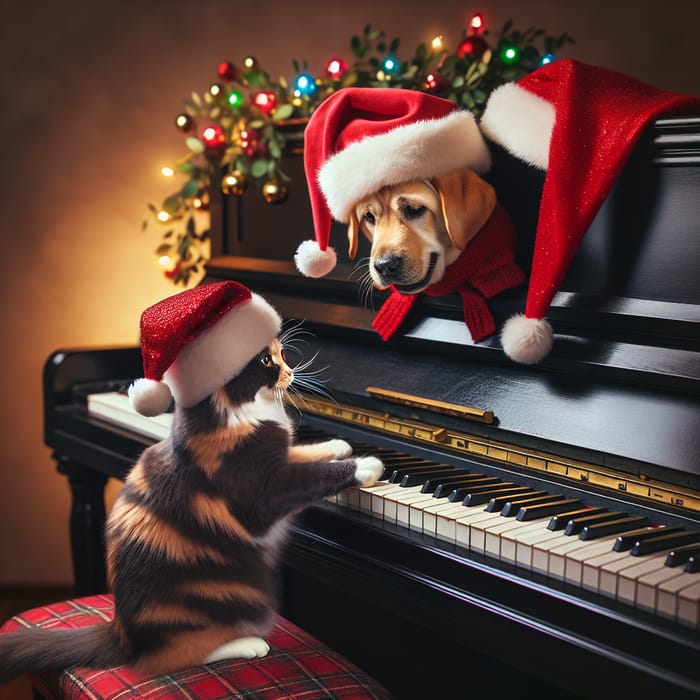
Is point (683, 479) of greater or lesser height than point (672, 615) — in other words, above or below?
above

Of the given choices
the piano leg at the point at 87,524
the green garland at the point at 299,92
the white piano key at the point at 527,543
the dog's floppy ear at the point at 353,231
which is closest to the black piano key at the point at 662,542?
the white piano key at the point at 527,543

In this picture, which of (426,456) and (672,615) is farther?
(426,456)

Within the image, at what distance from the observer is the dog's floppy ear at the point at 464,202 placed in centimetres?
150

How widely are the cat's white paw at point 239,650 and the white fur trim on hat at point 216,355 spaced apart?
0.40 metres

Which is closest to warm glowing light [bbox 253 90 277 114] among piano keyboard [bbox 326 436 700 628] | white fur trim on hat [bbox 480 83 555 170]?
white fur trim on hat [bbox 480 83 555 170]

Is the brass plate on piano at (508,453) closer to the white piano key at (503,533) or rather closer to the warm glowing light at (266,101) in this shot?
the white piano key at (503,533)

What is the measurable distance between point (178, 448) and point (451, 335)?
613 mm

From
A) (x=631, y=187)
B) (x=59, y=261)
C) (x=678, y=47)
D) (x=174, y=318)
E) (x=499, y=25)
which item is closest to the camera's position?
(x=174, y=318)

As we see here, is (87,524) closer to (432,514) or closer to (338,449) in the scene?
(338,449)

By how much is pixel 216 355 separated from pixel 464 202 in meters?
0.55

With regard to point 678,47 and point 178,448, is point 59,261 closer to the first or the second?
point 178,448

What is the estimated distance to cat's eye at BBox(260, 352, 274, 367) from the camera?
1.35 m

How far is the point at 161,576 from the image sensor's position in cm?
131

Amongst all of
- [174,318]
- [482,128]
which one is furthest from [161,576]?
[482,128]
